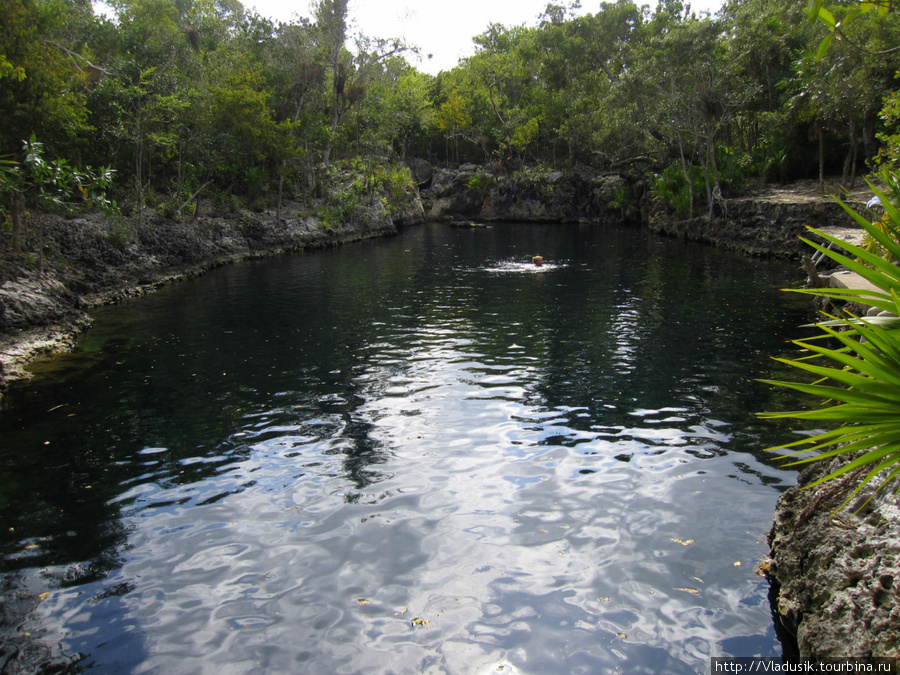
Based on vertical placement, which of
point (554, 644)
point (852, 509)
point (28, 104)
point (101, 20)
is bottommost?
point (554, 644)

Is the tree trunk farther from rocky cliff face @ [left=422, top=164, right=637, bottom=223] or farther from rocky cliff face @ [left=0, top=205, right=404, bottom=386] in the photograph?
rocky cliff face @ [left=422, top=164, right=637, bottom=223]

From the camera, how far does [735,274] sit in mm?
25312

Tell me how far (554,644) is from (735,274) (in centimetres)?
2379

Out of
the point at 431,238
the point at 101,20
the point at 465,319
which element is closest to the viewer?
the point at 465,319

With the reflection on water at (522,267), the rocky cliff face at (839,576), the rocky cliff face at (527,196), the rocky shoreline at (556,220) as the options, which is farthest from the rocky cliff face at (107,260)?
the rocky cliff face at (527,196)

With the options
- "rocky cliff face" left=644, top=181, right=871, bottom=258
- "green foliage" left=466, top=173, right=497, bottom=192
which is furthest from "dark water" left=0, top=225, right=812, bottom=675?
"green foliage" left=466, top=173, right=497, bottom=192

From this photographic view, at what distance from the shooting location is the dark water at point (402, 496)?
17.7ft

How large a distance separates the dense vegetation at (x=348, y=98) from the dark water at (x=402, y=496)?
10857mm

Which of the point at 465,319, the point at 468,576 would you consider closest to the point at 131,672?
the point at 468,576

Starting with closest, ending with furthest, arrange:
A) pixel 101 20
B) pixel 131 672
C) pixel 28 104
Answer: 1. pixel 131 672
2. pixel 28 104
3. pixel 101 20

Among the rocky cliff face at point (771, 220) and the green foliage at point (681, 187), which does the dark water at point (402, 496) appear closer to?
the rocky cliff face at point (771, 220)

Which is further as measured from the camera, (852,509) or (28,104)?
(28,104)

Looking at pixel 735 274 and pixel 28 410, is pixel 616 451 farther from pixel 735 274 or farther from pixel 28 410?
pixel 735 274

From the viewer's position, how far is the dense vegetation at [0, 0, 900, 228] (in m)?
24.4
